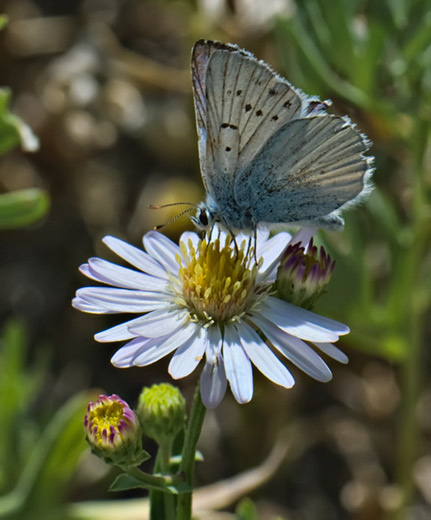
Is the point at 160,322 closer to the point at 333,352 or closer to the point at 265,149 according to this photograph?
the point at 333,352

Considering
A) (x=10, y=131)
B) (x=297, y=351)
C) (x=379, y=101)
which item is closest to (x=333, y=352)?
(x=297, y=351)

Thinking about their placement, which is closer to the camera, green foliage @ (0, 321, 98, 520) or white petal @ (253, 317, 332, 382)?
white petal @ (253, 317, 332, 382)

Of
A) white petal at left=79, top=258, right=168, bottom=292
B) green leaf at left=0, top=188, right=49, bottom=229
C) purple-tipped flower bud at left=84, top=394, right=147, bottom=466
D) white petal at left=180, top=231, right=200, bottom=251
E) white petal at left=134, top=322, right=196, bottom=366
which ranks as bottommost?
purple-tipped flower bud at left=84, top=394, right=147, bottom=466

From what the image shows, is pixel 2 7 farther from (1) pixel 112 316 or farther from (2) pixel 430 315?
(2) pixel 430 315

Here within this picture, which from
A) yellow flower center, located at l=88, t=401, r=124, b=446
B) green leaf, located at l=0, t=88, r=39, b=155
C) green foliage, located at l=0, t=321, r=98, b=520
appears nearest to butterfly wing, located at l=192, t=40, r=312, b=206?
yellow flower center, located at l=88, t=401, r=124, b=446

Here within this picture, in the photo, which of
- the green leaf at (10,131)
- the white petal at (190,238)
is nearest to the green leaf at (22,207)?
the green leaf at (10,131)

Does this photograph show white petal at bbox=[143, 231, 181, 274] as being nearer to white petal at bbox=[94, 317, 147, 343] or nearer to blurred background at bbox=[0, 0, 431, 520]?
white petal at bbox=[94, 317, 147, 343]

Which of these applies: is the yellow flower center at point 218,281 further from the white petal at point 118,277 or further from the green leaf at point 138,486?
the green leaf at point 138,486
